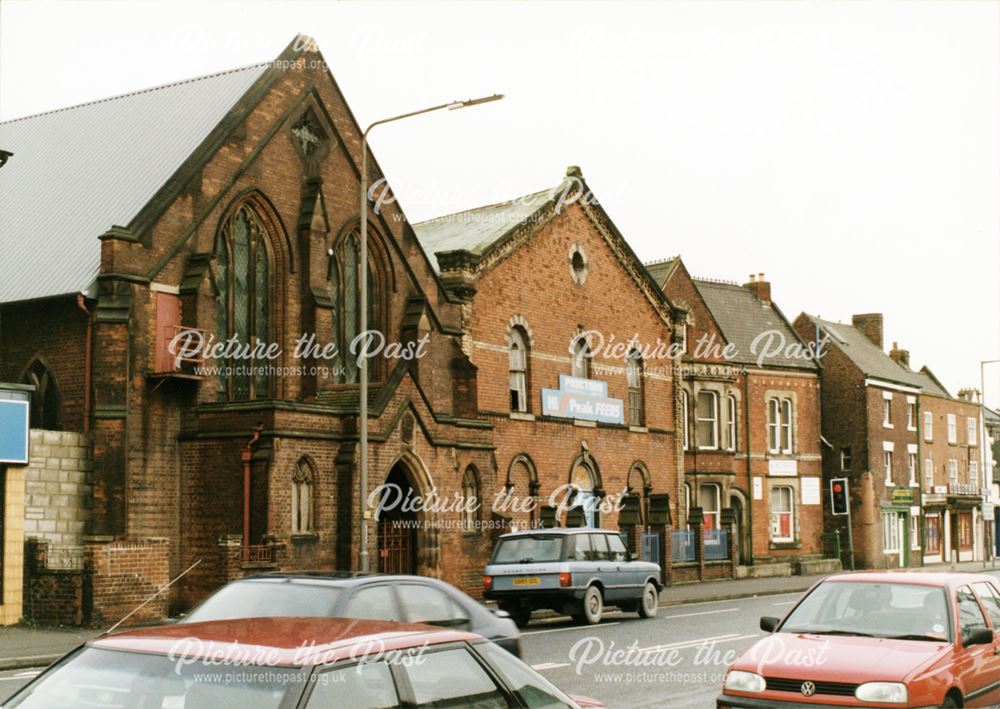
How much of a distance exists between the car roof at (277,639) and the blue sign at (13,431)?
58.4 feet

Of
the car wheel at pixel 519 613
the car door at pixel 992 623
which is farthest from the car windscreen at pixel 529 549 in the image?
the car door at pixel 992 623

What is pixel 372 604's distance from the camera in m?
11.0

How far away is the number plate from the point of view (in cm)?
2272

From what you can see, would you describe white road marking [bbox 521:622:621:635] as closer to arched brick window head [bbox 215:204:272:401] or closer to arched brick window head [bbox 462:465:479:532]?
arched brick window head [bbox 462:465:479:532]

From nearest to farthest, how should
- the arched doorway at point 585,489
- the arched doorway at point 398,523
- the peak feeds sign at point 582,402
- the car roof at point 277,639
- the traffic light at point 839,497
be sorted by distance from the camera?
the car roof at point 277,639
the arched doorway at point 398,523
the traffic light at point 839,497
the peak feeds sign at point 582,402
the arched doorway at point 585,489

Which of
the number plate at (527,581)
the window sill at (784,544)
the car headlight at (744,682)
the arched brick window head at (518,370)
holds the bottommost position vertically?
the window sill at (784,544)

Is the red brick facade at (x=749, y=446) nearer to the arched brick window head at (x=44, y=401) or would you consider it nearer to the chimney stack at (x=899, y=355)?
the chimney stack at (x=899, y=355)

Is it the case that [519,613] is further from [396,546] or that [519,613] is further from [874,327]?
[874,327]

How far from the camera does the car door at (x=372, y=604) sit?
10.8 metres

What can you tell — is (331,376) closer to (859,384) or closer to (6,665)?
(6,665)

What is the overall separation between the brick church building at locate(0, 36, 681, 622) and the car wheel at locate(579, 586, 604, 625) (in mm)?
5214

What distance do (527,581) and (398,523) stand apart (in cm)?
655

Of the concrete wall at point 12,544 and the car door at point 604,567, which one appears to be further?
the car door at point 604,567

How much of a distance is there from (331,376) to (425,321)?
10.9 ft
